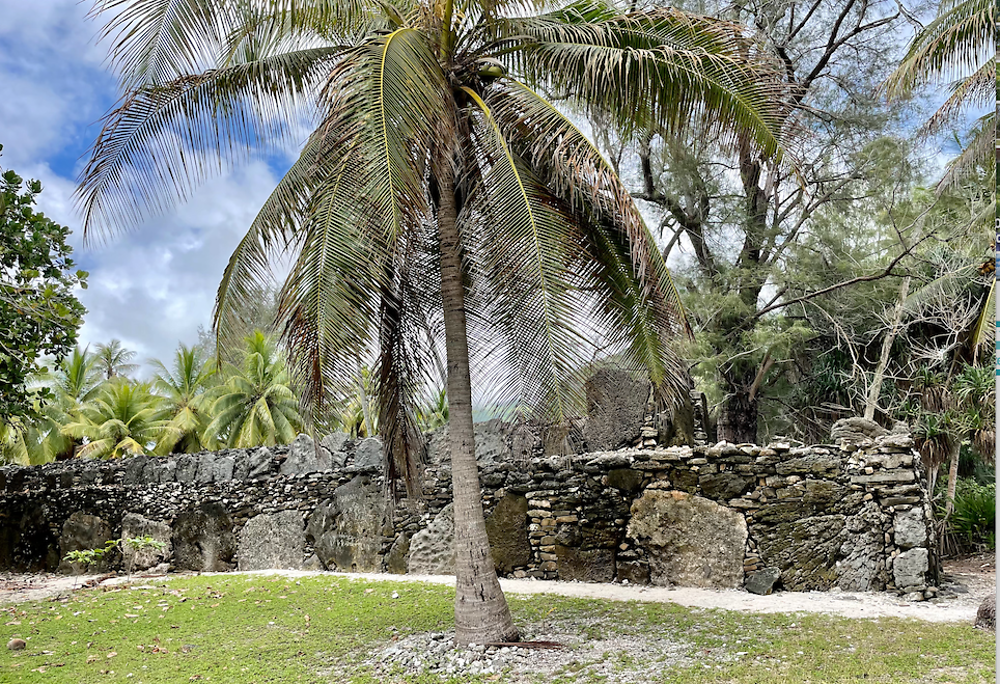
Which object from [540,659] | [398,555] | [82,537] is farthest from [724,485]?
[82,537]

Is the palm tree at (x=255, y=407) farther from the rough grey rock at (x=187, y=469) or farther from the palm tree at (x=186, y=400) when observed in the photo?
the rough grey rock at (x=187, y=469)

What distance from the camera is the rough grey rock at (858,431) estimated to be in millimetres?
7946

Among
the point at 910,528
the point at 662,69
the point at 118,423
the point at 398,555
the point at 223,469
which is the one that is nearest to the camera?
the point at 662,69

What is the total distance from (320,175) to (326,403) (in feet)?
6.68

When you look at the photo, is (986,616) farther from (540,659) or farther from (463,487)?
(463,487)

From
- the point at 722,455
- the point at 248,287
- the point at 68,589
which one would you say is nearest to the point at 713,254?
the point at 722,455

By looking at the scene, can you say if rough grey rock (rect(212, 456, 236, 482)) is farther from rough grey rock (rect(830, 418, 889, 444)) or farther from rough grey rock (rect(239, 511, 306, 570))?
rough grey rock (rect(830, 418, 889, 444))

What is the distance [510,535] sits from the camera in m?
9.16

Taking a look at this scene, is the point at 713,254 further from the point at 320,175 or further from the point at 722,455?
the point at 320,175

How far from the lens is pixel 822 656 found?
17.3 ft

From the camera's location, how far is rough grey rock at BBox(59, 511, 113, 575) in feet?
37.6

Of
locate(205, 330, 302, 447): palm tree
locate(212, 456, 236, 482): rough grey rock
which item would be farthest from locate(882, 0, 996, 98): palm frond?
locate(205, 330, 302, 447): palm tree

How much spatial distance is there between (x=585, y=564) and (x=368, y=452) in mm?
3812

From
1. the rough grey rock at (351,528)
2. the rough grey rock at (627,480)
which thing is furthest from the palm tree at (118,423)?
the rough grey rock at (627,480)
